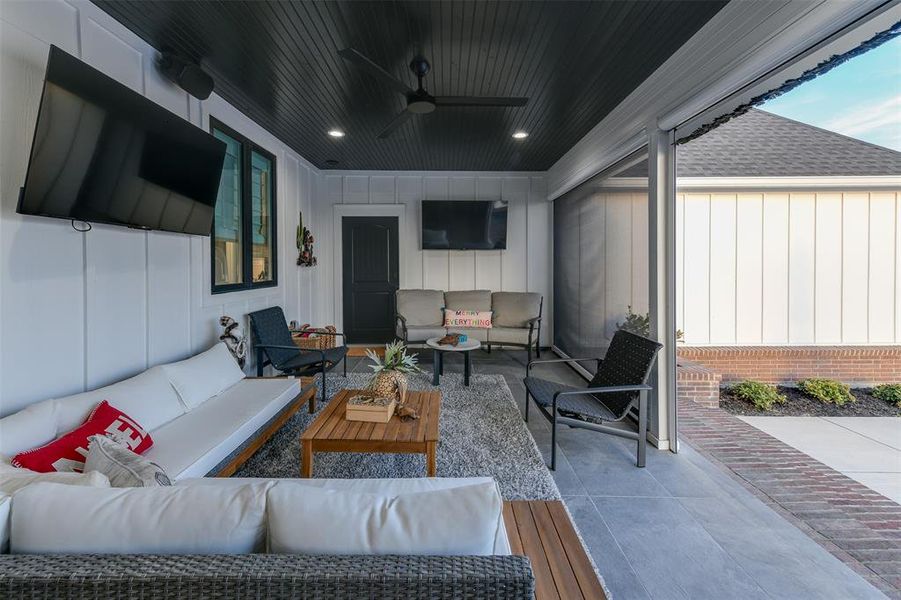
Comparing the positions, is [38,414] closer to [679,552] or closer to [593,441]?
[679,552]

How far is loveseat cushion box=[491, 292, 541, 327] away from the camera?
597cm

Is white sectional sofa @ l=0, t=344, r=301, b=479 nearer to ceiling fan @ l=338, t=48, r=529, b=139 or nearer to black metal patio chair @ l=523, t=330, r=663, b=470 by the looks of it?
black metal patio chair @ l=523, t=330, r=663, b=470

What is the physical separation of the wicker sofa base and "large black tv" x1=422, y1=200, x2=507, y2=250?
5760 mm

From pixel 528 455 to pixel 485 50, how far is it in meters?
2.98

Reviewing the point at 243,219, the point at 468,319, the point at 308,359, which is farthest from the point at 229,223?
the point at 468,319

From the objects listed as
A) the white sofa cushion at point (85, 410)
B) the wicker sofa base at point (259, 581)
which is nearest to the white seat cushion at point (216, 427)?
the white sofa cushion at point (85, 410)

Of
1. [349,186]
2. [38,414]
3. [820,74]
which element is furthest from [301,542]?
[349,186]

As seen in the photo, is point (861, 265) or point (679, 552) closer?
point (679, 552)

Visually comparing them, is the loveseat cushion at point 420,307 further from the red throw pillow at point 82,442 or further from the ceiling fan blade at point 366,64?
the red throw pillow at point 82,442

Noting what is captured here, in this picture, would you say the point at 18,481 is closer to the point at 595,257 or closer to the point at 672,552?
the point at 672,552

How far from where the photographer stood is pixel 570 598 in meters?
1.06

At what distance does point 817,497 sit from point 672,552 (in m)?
1.19

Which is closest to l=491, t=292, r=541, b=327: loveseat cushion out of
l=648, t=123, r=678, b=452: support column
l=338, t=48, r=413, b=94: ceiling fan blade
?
l=648, t=123, r=678, b=452: support column

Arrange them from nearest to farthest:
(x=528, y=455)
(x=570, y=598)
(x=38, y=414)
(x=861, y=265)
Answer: (x=570, y=598)
(x=38, y=414)
(x=528, y=455)
(x=861, y=265)
